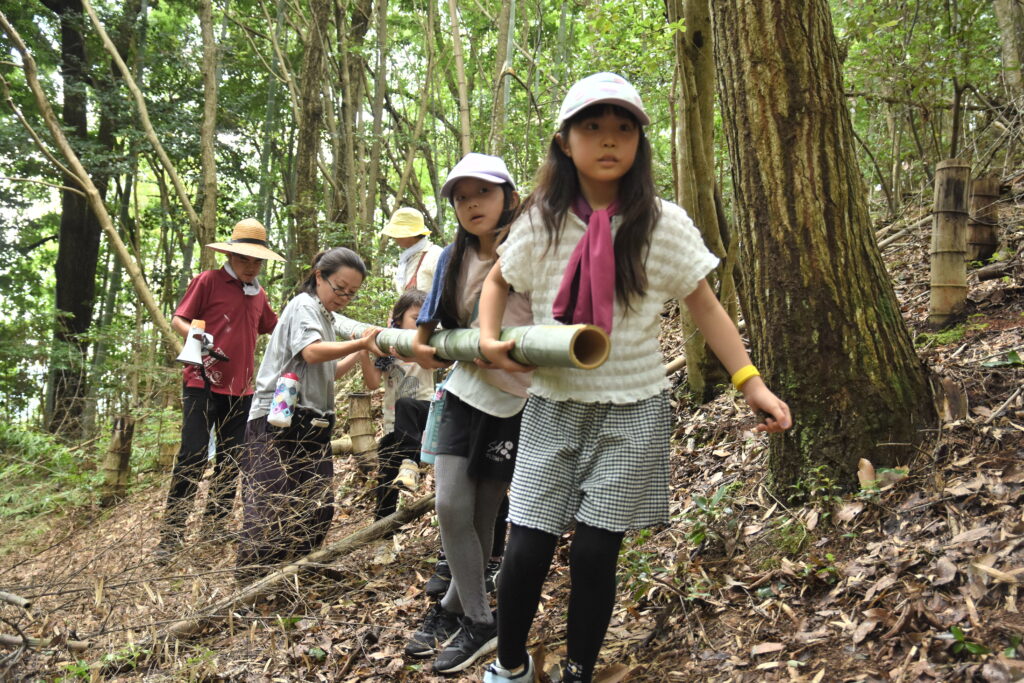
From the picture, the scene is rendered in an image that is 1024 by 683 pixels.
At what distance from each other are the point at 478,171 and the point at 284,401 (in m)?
1.81

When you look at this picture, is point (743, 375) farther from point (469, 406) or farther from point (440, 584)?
point (440, 584)

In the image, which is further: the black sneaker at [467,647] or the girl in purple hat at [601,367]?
the black sneaker at [467,647]

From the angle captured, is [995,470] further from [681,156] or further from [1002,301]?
[681,156]

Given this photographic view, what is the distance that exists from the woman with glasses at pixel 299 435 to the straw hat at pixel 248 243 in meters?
0.78

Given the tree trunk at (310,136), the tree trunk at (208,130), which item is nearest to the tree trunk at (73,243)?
the tree trunk at (208,130)

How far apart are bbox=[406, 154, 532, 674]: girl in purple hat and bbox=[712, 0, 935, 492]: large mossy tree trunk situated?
1.08 meters

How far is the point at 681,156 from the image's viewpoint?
4.94 meters

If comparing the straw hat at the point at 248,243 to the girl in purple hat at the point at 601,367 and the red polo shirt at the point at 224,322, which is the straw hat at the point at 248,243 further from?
the girl in purple hat at the point at 601,367

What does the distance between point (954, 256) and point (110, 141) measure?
15.8 meters

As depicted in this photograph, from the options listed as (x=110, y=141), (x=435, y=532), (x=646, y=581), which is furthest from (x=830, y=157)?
(x=110, y=141)

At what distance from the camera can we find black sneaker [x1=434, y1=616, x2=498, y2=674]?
3037mm

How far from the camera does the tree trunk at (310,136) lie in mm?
11141

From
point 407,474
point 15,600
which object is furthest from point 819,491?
point 15,600

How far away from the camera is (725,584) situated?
3.06 metres
